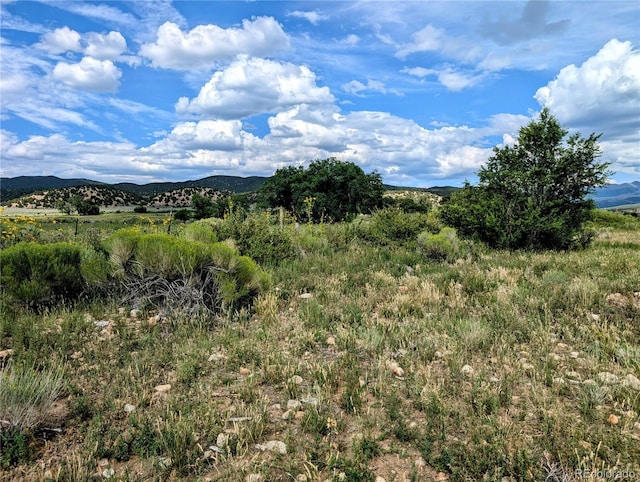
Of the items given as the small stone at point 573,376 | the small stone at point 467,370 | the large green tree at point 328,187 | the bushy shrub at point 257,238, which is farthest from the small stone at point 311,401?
the large green tree at point 328,187

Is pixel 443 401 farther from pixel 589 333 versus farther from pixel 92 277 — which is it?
pixel 92 277

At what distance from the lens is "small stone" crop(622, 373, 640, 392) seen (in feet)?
12.2

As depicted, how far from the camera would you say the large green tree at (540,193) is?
41.5 feet

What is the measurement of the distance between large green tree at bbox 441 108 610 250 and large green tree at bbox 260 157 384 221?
71.6 ft

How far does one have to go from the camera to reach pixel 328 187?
3644 centimetres

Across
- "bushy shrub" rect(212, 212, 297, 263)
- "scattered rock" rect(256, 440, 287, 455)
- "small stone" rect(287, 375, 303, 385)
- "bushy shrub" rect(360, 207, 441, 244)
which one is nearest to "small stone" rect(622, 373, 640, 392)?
"small stone" rect(287, 375, 303, 385)

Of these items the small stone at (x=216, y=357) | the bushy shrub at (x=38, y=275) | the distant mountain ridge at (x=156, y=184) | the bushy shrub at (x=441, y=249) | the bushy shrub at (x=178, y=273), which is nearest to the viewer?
the small stone at (x=216, y=357)

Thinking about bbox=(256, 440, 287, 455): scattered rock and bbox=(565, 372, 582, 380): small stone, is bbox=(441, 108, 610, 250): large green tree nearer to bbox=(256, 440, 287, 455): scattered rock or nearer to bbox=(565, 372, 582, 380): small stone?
bbox=(565, 372, 582, 380): small stone

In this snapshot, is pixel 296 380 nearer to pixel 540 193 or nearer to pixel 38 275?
pixel 38 275

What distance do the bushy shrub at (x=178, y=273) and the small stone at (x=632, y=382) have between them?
4.98 m

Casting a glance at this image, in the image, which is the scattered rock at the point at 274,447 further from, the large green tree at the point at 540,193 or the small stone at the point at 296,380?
the large green tree at the point at 540,193

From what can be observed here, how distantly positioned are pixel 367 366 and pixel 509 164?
1186cm

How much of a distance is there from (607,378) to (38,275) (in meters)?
7.66

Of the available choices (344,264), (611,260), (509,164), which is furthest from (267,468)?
(509,164)
